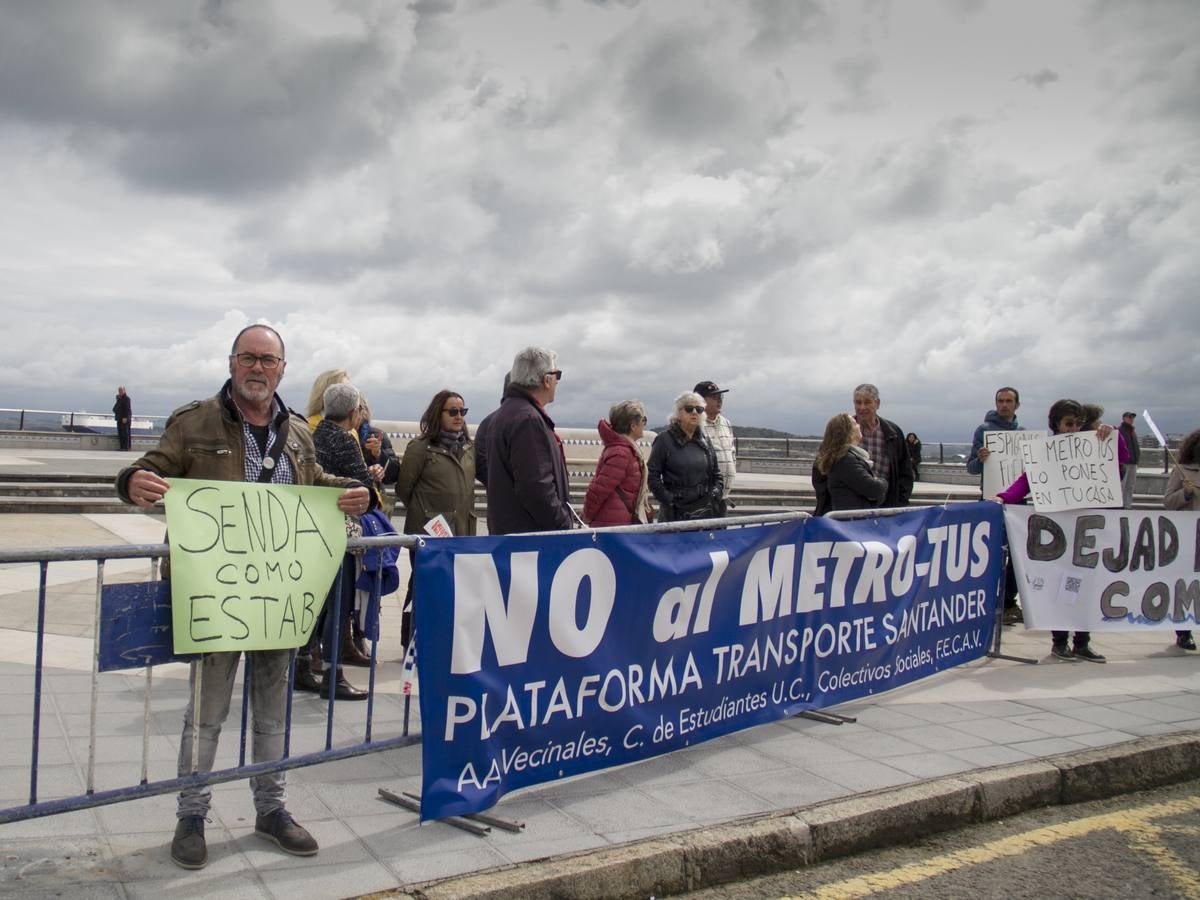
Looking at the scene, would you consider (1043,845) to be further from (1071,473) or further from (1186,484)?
(1186,484)

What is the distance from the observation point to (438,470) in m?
6.62

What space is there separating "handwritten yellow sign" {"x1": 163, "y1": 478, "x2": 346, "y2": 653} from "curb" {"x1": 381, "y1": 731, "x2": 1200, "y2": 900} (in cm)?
104

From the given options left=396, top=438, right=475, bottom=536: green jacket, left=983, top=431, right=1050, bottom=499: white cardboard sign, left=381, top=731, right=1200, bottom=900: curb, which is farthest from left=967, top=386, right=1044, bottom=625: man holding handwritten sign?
left=396, top=438, right=475, bottom=536: green jacket

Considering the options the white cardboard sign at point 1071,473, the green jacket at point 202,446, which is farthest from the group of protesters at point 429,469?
the white cardboard sign at point 1071,473

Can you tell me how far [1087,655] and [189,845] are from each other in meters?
6.66

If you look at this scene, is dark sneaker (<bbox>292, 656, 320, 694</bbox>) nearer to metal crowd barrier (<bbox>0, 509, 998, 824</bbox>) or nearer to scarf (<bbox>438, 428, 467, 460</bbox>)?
scarf (<bbox>438, 428, 467, 460</bbox>)

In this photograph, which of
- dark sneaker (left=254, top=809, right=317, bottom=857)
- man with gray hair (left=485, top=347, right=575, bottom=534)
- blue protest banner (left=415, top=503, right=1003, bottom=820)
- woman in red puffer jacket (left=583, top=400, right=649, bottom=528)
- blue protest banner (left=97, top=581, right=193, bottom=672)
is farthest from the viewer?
woman in red puffer jacket (left=583, top=400, right=649, bottom=528)

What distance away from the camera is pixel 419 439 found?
6.71 metres

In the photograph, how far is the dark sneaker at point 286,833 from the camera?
362 centimetres

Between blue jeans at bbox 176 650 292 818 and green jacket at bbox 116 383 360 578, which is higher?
green jacket at bbox 116 383 360 578

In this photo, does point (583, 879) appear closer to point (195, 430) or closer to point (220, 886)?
point (220, 886)

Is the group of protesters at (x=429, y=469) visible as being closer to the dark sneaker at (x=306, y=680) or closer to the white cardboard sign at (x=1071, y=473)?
the dark sneaker at (x=306, y=680)

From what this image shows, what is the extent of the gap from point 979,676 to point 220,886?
5.36 metres

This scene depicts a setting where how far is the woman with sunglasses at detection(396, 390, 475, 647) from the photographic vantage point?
663cm
